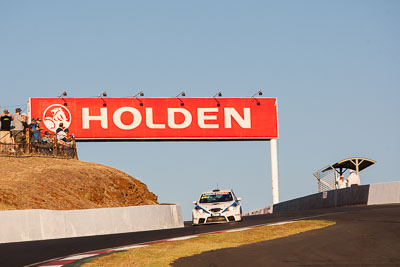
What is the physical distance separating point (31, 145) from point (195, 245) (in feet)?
72.6

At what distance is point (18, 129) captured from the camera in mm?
33531

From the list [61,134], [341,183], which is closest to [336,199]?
[341,183]

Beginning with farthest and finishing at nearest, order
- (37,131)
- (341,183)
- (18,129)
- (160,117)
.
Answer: (160,117) < (341,183) < (37,131) < (18,129)

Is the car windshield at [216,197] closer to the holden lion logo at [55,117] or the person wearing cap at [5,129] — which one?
the person wearing cap at [5,129]

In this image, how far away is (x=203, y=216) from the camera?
2658 cm

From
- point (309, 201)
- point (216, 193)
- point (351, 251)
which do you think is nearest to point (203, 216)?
point (216, 193)

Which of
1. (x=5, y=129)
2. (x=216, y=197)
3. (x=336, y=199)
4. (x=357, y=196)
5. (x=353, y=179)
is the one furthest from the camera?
(x=336, y=199)

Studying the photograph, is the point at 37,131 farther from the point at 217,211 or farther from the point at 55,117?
the point at 55,117

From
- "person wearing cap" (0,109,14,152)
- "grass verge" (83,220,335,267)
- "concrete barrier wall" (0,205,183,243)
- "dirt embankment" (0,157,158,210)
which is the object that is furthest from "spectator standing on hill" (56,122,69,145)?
"grass verge" (83,220,335,267)

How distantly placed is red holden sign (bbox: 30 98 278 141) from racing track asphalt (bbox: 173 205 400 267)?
33651mm

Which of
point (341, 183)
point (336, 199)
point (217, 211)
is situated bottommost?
point (336, 199)

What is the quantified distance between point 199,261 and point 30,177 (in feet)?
71.5

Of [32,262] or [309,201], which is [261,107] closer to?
[309,201]

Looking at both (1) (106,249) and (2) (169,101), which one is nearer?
(1) (106,249)
